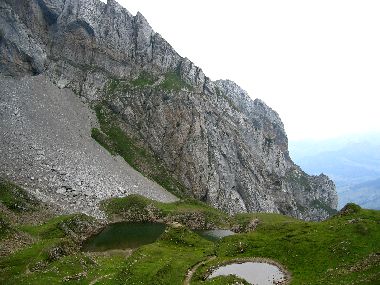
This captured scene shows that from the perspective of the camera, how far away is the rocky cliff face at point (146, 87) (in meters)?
149

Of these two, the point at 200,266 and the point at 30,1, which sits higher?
the point at 30,1

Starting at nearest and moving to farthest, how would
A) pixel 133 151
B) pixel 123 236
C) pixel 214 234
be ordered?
pixel 123 236
pixel 214 234
pixel 133 151

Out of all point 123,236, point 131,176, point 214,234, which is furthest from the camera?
point 131,176

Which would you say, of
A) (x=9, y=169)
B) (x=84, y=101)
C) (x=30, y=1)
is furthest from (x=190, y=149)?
(x=30, y=1)

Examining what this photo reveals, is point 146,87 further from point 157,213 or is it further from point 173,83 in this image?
point 157,213

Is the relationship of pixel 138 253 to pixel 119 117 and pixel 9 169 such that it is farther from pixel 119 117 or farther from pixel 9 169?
pixel 119 117

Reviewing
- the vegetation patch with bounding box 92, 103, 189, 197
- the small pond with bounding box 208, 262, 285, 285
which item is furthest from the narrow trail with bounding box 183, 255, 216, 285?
the vegetation patch with bounding box 92, 103, 189, 197

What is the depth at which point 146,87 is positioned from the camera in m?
165

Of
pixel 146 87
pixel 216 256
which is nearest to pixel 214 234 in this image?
pixel 216 256

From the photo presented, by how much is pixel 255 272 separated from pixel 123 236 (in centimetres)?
4709

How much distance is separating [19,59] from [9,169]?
2327 inches

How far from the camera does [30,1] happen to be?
164375 mm

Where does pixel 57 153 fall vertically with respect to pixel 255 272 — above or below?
above

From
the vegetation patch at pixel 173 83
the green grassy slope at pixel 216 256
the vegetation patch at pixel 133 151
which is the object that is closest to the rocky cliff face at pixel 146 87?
the vegetation patch at pixel 173 83
